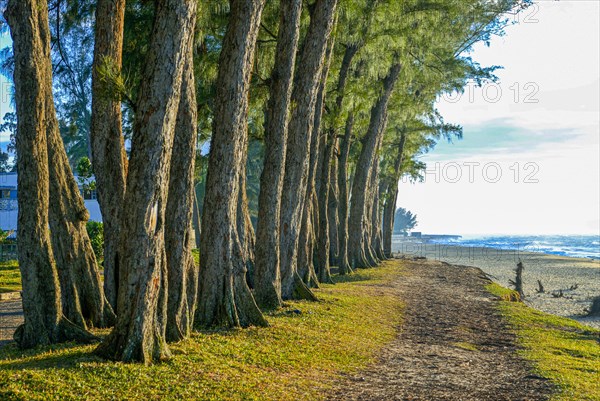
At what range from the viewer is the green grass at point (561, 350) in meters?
9.63

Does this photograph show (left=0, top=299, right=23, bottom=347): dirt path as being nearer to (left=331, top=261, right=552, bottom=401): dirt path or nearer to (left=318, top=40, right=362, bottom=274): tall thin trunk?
(left=331, top=261, right=552, bottom=401): dirt path

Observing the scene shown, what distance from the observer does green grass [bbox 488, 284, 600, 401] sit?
9633 millimetres

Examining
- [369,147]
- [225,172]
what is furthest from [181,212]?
[369,147]

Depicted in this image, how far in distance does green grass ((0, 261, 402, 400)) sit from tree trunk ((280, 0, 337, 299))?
234cm

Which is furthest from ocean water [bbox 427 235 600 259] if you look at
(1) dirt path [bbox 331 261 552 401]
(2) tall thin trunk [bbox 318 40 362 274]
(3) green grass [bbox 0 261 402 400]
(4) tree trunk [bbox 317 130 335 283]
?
(3) green grass [bbox 0 261 402 400]

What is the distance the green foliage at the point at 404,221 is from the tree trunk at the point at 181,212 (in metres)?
147

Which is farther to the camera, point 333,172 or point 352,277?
point 333,172

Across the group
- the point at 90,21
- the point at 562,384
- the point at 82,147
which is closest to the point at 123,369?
the point at 562,384

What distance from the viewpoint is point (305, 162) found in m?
15.2

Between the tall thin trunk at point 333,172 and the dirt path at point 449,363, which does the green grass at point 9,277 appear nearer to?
the tall thin trunk at point 333,172

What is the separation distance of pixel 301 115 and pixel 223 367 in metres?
7.73

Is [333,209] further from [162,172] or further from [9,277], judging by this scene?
[162,172]

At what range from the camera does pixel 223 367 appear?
8.62 metres

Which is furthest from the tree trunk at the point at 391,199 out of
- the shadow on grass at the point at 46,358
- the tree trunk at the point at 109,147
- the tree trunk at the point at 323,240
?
the shadow on grass at the point at 46,358
